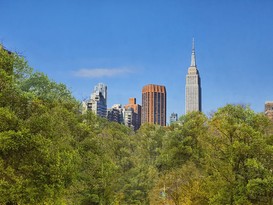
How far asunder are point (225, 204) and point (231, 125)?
671 cm

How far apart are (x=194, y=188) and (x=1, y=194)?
24.0 metres

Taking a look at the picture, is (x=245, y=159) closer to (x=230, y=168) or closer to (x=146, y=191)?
(x=230, y=168)

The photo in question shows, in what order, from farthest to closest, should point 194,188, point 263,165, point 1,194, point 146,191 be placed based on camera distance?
point 146,191 → point 194,188 → point 263,165 → point 1,194

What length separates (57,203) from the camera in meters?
28.8

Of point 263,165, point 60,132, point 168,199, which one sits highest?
point 60,132

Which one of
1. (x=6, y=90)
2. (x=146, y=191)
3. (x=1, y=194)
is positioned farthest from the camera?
(x=146, y=191)

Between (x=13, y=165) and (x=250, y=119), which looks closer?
(x=13, y=165)

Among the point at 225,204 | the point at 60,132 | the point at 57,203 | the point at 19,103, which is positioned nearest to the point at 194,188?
the point at 225,204

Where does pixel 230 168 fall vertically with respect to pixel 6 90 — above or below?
below

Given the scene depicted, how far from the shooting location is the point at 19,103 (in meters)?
28.4

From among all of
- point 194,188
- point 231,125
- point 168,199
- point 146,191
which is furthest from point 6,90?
point 146,191

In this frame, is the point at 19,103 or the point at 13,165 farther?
the point at 19,103

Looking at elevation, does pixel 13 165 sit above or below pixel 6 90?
below

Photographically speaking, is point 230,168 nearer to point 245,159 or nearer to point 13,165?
point 245,159
